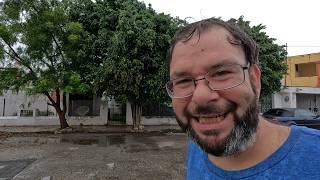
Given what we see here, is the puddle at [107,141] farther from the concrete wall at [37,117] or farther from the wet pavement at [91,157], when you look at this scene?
the concrete wall at [37,117]

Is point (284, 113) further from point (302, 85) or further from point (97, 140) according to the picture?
point (302, 85)

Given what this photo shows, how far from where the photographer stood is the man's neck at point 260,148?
1.43 m

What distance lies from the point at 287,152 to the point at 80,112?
910 inches

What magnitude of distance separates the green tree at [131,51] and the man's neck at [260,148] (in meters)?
15.7

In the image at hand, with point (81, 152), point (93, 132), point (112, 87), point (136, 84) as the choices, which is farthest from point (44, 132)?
point (81, 152)

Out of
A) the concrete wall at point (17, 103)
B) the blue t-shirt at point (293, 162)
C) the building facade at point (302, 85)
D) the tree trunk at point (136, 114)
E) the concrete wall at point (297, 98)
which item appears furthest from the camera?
the building facade at point (302, 85)

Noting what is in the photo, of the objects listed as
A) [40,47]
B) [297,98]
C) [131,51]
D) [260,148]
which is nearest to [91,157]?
[131,51]

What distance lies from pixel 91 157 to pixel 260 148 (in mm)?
10921

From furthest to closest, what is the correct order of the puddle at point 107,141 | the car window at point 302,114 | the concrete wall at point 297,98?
1. the concrete wall at point 297,98
2. the car window at point 302,114
3. the puddle at point 107,141

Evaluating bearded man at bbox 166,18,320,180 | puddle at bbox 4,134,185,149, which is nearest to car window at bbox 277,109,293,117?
puddle at bbox 4,134,185,149

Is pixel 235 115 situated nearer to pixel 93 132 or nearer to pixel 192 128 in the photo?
pixel 192 128

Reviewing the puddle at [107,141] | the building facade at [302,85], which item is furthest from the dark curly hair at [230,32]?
the building facade at [302,85]

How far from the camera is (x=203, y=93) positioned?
142cm

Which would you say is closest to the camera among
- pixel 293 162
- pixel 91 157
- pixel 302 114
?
pixel 293 162
